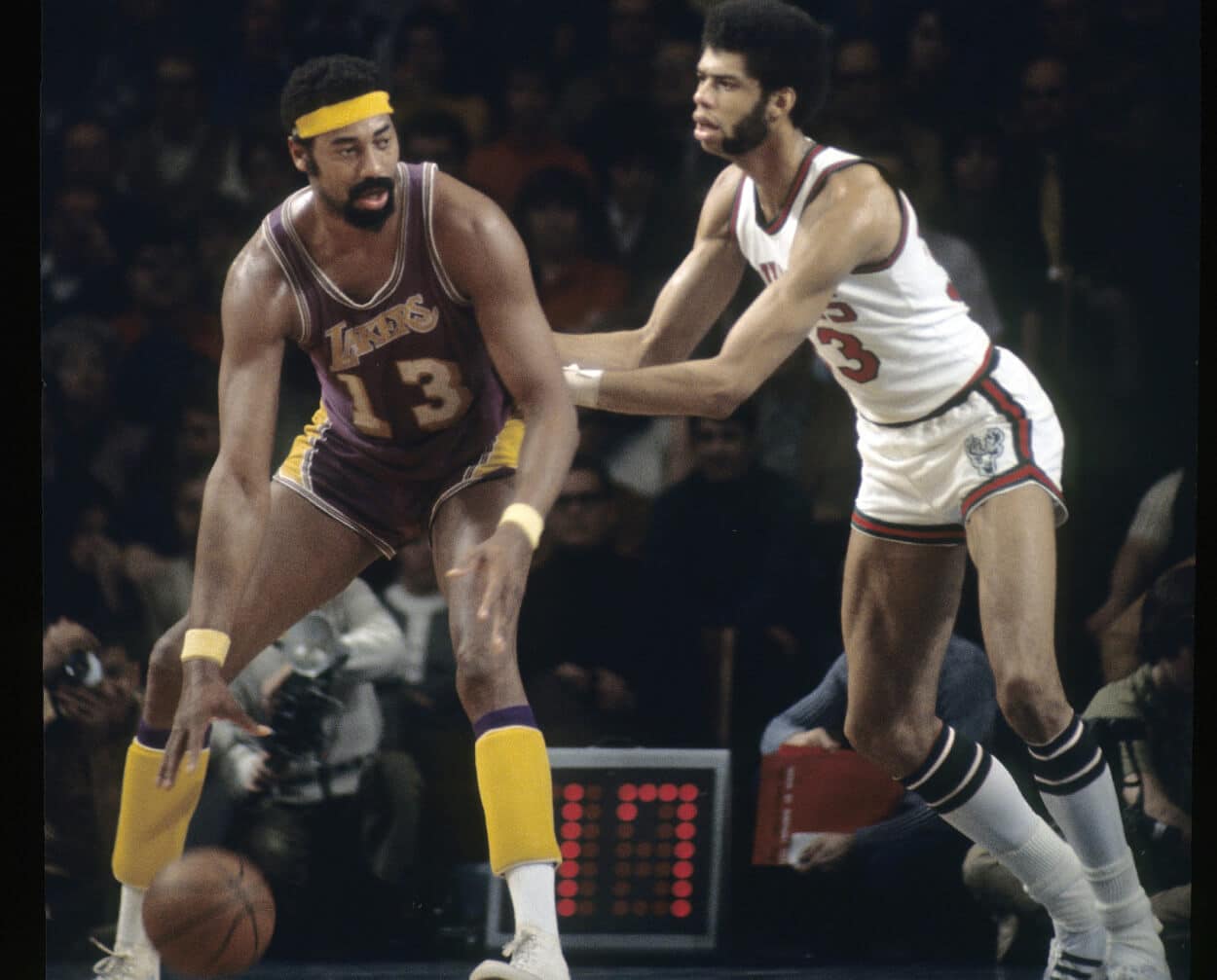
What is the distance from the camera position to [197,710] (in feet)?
12.7

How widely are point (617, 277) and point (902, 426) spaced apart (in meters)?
0.82

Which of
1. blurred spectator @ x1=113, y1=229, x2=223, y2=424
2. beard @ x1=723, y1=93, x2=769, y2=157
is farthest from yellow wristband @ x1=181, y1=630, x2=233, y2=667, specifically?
beard @ x1=723, y1=93, x2=769, y2=157

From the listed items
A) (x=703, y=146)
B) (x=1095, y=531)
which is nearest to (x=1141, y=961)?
(x=1095, y=531)

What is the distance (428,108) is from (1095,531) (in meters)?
2.02

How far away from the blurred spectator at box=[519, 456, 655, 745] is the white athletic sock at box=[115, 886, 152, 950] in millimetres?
1069

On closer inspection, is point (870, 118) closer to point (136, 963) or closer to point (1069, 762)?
point (1069, 762)

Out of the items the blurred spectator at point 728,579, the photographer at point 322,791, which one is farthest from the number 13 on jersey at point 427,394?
the blurred spectator at point 728,579

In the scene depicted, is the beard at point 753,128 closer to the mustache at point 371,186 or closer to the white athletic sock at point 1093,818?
the mustache at point 371,186

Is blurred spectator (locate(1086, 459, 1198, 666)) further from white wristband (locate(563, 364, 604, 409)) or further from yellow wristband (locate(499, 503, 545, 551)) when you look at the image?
yellow wristband (locate(499, 503, 545, 551))

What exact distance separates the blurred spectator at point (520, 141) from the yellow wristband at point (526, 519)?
3.30 ft

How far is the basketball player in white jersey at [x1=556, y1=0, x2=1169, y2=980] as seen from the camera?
13.1 ft

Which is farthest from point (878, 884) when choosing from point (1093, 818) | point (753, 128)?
point (753, 128)

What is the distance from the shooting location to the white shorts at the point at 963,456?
13.3 ft

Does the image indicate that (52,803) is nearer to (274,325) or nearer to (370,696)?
(370,696)
